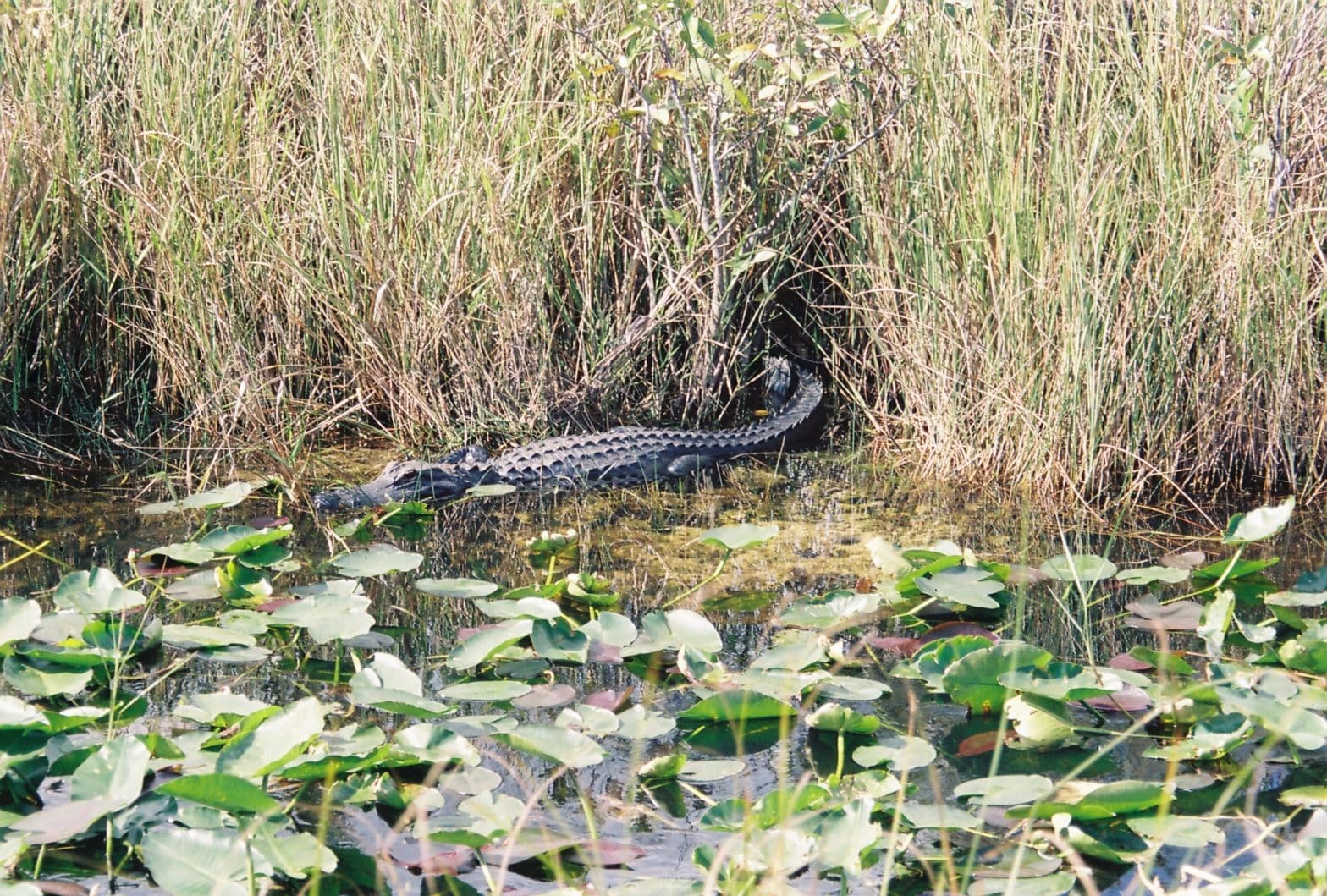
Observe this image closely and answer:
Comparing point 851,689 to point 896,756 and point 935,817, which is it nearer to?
point 896,756

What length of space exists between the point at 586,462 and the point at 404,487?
0.57m

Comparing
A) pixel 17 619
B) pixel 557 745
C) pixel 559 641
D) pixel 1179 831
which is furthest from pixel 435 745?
pixel 1179 831

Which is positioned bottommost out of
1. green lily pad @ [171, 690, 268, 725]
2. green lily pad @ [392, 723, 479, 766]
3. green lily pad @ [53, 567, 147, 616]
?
green lily pad @ [392, 723, 479, 766]

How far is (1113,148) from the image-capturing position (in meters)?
4.06

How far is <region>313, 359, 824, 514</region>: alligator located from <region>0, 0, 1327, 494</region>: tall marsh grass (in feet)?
0.84

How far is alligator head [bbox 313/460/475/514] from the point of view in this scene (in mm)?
3869

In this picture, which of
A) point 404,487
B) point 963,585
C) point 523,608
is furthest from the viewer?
point 404,487

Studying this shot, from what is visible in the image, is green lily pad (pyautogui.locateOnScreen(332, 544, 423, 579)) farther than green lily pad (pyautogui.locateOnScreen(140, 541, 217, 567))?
No

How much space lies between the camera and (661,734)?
8.20 feet

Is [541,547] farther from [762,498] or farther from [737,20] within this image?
[737,20]

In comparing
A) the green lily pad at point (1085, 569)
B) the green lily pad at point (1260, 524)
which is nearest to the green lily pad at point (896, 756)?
the green lily pad at point (1085, 569)

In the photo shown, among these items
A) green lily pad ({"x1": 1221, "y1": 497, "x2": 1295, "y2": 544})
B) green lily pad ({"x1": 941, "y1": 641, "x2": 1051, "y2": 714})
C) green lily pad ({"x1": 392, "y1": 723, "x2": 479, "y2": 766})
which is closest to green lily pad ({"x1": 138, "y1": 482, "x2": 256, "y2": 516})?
green lily pad ({"x1": 392, "y1": 723, "x2": 479, "y2": 766})

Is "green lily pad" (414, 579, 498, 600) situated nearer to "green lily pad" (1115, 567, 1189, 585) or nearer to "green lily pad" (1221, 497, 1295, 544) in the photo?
"green lily pad" (1115, 567, 1189, 585)

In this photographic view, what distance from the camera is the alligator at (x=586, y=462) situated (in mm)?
4004
